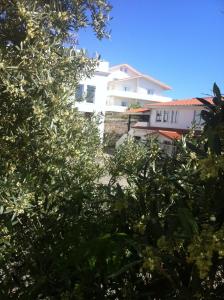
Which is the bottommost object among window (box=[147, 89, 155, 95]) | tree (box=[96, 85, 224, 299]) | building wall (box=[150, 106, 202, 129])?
tree (box=[96, 85, 224, 299])

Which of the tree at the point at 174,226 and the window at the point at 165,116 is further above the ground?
the window at the point at 165,116

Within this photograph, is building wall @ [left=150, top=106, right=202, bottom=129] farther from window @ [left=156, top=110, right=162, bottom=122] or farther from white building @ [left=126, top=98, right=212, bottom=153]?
window @ [left=156, top=110, right=162, bottom=122]

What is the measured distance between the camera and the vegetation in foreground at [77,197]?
2.05m

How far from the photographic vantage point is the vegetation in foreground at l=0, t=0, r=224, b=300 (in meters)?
2.05

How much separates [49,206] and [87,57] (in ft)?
6.44

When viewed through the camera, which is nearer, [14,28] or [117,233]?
[117,233]

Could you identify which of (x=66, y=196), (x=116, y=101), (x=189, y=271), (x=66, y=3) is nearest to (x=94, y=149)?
(x=66, y=196)

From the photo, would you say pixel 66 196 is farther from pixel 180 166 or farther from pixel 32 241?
pixel 180 166

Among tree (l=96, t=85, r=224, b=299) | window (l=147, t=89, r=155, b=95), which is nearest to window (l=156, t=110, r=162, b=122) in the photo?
window (l=147, t=89, r=155, b=95)

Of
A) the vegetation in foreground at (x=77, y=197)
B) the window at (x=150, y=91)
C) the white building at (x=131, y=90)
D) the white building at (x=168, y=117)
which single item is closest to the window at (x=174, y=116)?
the white building at (x=168, y=117)

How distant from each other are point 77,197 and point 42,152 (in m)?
0.71

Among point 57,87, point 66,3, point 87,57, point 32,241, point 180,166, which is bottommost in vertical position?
point 32,241

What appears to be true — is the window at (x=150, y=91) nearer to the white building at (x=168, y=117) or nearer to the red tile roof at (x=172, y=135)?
the white building at (x=168, y=117)

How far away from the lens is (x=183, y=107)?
97.7 ft
